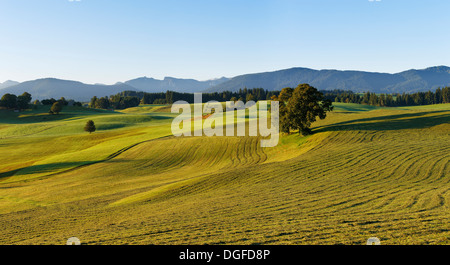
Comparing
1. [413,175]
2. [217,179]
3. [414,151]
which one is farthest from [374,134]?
[217,179]

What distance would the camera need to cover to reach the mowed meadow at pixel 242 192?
12.3 metres

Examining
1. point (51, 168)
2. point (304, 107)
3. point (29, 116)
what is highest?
point (304, 107)

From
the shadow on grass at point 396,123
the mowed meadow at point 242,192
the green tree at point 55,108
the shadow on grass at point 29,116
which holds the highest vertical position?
the green tree at point 55,108

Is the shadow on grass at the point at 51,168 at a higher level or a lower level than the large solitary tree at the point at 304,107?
lower

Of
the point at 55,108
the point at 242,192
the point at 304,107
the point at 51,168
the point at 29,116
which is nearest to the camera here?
the point at 242,192

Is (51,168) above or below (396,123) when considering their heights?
below

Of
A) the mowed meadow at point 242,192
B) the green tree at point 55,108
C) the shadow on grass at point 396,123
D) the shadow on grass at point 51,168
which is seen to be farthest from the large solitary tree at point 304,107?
the green tree at point 55,108

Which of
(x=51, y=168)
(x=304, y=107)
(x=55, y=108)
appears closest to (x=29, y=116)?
(x=55, y=108)

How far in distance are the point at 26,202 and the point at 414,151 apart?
4016 cm

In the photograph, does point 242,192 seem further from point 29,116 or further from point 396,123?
point 29,116

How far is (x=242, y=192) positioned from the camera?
21.6 meters

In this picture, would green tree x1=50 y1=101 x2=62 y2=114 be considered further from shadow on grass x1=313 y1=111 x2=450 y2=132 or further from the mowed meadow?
shadow on grass x1=313 y1=111 x2=450 y2=132

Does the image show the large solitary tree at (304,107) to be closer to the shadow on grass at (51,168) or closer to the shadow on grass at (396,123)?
Answer: the shadow on grass at (396,123)

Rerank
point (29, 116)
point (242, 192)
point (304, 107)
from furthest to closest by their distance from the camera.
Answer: point (29, 116), point (304, 107), point (242, 192)
